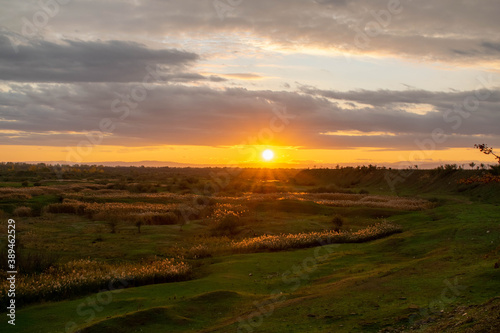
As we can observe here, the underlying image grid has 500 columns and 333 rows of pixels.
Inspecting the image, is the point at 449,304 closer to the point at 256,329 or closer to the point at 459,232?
the point at 256,329

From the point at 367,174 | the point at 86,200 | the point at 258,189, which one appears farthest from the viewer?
the point at 367,174

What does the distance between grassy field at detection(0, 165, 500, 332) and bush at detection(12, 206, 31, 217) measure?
1.84 m

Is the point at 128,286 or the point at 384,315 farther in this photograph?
the point at 128,286

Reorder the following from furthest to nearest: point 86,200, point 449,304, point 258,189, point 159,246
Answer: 1. point 258,189
2. point 86,200
3. point 159,246
4. point 449,304

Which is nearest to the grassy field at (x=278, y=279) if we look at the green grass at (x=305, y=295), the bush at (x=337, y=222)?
the green grass at (x=305, y=295)

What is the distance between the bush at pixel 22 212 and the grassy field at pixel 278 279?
1840 mm

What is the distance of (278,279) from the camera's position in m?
19.2

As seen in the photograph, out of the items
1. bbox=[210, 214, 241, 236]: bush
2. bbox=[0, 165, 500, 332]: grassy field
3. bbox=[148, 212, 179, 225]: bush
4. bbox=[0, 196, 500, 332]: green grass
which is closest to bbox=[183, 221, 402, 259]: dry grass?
bbox=[0, 165, 500, 332]: grassy field

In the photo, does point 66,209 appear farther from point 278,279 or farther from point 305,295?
point 305,295

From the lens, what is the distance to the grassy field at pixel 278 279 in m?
11.6

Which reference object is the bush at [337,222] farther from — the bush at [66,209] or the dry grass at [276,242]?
the bush at [66,209]

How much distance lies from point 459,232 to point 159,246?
63.7 ft

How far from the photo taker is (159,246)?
28.9 m

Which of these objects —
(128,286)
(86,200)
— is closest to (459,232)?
(128,286)
